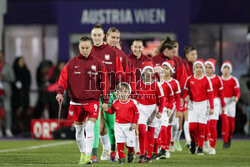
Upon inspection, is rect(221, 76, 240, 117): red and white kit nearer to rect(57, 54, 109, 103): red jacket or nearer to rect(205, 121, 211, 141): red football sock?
rect(205, 121, 211, 141): red football sock

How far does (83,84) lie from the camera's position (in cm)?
1066

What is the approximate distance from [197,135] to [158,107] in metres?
2.21

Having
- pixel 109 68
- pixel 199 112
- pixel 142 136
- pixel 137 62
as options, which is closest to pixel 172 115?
pixel 199 112

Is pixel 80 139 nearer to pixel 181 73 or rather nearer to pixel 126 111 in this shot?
pixel 126 111

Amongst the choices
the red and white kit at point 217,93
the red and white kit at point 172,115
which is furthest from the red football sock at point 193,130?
the red and white kit at point 217,93

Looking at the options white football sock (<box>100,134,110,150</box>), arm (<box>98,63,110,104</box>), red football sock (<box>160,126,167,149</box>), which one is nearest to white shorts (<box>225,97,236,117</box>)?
red football sock (<box>160,126,167,149</box>)

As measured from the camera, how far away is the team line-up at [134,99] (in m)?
10.7

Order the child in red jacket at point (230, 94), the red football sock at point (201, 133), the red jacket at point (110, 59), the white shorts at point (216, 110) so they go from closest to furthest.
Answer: the red jacket at point (110, 59) → the red football sock at point (201, 133) → the white shorts at point (216, 110) → the child in red jacket at point (230, 94)

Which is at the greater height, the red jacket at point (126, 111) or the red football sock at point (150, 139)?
the red jacket at point (126, 111)

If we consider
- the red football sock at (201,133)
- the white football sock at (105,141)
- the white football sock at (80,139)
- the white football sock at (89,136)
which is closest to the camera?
the white football sock at (89,136)

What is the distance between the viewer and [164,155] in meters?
12.3

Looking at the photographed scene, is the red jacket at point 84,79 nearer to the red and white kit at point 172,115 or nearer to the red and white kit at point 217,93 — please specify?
the red and white kit at point 172,115

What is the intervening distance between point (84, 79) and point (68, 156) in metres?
2.79

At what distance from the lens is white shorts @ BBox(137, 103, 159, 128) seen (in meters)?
11.5
